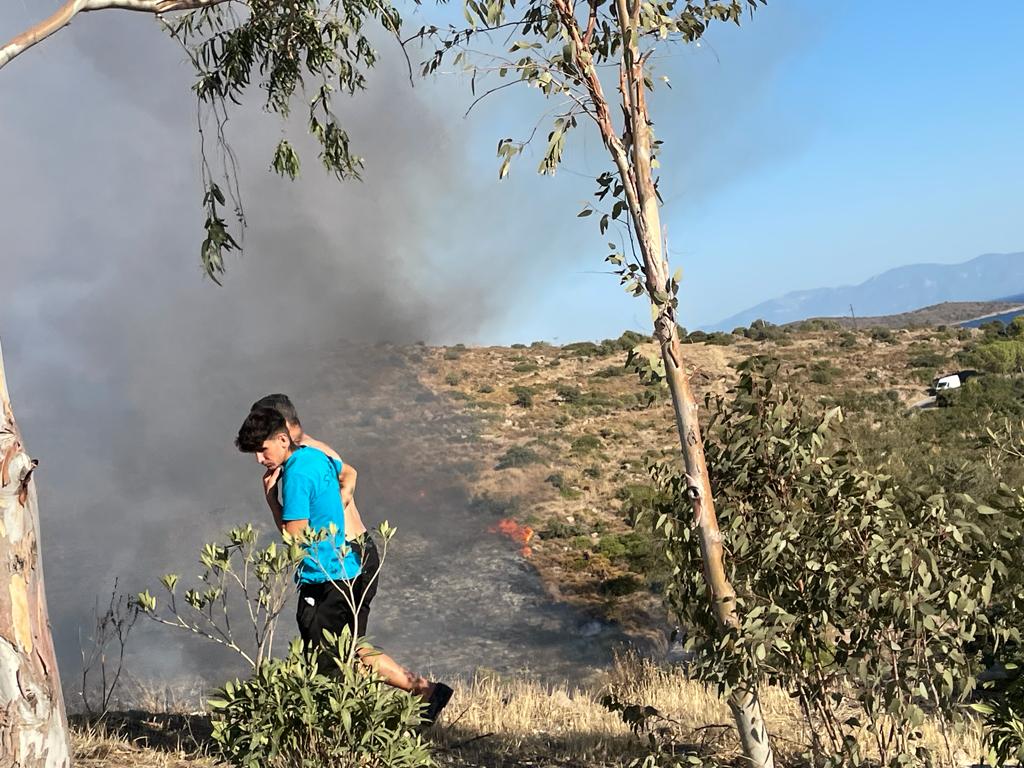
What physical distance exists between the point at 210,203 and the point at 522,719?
3.34 metres

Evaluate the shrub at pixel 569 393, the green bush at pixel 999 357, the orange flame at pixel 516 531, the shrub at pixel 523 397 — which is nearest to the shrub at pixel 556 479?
the orange flame at pixel 516 531

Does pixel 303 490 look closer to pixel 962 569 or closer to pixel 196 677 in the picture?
pixel 962 569

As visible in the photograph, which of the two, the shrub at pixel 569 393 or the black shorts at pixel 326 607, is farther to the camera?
the shrub at pixel 569 393

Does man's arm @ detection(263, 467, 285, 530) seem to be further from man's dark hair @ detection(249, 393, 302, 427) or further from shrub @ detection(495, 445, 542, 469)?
shrub @ detection(495, 445, 542, 469)

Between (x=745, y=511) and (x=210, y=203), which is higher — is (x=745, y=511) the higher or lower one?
the lower one

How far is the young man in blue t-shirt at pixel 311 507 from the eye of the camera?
369cm

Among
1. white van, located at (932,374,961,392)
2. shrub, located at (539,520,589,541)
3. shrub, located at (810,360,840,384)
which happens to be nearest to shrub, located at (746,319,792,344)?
shrub, located at (810,360,840,384)

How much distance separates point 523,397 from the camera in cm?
2955

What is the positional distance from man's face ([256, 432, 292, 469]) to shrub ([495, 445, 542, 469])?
20.0 metres

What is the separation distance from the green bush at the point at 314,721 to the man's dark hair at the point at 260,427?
3.09 ft

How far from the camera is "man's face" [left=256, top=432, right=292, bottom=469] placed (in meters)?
3.79

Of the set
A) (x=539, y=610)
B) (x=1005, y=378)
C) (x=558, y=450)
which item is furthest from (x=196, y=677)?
(x=1005, y=378)

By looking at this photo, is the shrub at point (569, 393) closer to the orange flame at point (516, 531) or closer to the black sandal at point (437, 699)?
the orange flame at point (516, 531)

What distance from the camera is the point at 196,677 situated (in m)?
12.0
